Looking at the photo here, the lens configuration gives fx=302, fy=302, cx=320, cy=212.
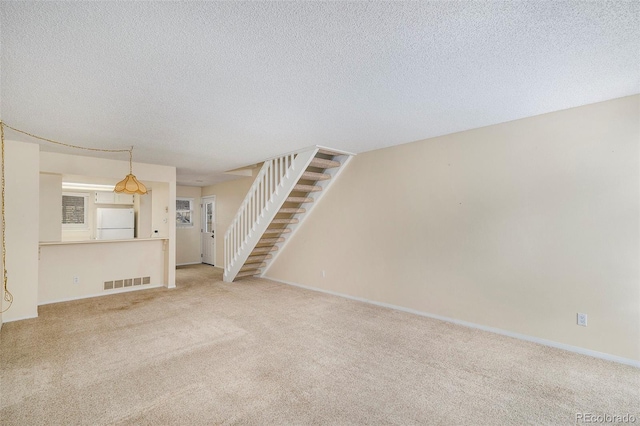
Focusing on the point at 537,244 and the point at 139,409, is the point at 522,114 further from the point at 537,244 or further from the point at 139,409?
the point at 139,409

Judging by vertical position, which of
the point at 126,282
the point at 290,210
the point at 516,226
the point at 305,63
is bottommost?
the point at 126,282

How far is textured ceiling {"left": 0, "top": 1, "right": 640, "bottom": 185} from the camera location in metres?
1.70

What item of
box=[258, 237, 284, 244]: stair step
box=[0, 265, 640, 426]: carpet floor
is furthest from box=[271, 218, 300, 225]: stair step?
box=[0, 265, 640, 426]: carpet floor

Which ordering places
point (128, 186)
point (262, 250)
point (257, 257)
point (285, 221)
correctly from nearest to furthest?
1. point (128, 186)
2. point (285, 221)
3. point (262, 250)
4. point (257, 257)

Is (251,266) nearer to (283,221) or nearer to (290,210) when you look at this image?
(283,221)

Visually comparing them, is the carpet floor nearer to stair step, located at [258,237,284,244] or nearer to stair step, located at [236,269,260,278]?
stair step, located at [258,237,284,244]

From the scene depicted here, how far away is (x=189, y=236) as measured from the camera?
29.3 feet

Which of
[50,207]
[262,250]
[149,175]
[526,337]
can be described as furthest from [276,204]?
[50,207]

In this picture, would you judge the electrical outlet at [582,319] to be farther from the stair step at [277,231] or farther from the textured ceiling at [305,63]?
the stair step at [277,231]

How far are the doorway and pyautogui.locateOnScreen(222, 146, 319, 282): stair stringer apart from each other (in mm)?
2274

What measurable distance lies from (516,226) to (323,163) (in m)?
2.93

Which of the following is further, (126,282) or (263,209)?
(126,282)

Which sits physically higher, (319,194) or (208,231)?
(319,194)

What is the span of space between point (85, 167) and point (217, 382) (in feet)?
15.3
